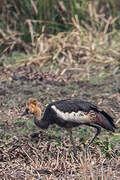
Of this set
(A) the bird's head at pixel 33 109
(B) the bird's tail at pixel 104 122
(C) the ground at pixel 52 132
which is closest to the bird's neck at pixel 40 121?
(A) the bird's head at pixel 33 109

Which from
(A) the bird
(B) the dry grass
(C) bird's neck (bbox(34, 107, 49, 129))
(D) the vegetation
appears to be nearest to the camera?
(B) the dry grass

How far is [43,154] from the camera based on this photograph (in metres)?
6.34

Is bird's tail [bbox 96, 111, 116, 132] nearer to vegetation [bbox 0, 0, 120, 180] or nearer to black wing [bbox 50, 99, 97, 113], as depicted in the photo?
black wing [bbox 50, 99, 97, 113]

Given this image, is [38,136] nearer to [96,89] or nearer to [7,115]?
[7,115]

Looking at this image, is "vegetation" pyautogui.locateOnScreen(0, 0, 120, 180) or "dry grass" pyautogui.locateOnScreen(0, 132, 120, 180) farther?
"vegetation" pyautogui.locateOnScreen(0, 0, 120, 180)

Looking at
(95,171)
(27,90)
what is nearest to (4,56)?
(27,90)

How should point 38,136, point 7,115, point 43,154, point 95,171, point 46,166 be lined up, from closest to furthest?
point 95,171
point 46,166
point 43,154
point 38,136
point 7,115

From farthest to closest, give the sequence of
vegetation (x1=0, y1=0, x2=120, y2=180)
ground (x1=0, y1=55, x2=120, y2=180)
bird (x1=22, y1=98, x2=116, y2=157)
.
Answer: bird (x1=22, y1=98, x2=116, y2=157) < vegetation (x1=0, y1=0, x2=120, y2=180) < ground (x1=0, y1=55, x2=120, y2=180)

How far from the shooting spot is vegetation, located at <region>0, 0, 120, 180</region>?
592cm

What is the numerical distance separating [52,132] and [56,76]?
2388mm

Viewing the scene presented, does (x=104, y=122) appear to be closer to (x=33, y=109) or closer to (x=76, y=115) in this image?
(x=76, y=115)

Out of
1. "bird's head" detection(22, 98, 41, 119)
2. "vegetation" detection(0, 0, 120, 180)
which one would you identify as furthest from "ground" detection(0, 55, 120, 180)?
"bird's head" detection(22, 98, 41, 119)

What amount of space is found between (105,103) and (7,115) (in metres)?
1.43

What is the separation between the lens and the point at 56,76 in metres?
9.32
